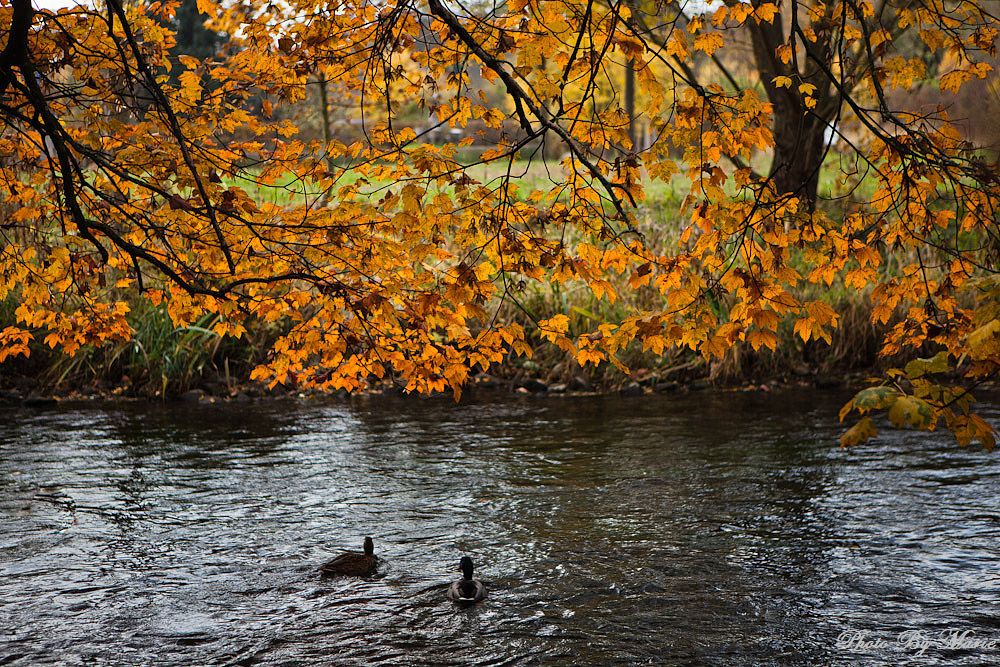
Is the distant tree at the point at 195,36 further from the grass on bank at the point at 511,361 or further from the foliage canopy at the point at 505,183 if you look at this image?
the foliage canopy at the point at 505,183

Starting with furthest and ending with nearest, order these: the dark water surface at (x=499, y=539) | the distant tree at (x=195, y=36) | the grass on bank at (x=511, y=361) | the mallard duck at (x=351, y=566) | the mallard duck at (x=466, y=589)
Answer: the distant tree at (x=195, y=36), the grass on bank at (x=511, y=361), the mallard duck at (x=351, y=566), the mallard duck at (x=466, y=589), the dark water surface at (x=499, y=539)

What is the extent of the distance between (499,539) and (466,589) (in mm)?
1104

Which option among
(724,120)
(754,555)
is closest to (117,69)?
(724,120)

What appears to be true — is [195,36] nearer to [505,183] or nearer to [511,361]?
[511,361]

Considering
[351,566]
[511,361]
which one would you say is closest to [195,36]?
[511,361]

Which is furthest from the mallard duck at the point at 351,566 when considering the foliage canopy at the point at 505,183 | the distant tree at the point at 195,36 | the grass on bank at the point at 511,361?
the distant tree at the point at 195,36

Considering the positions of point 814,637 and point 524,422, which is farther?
point 524,422

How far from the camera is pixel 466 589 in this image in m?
5.27

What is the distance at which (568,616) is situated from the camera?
16.8 feet

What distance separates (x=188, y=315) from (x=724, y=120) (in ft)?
11.2

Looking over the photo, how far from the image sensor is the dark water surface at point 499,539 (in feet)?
15.9

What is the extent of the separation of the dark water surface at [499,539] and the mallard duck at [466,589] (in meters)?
0.06

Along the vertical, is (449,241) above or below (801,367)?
above

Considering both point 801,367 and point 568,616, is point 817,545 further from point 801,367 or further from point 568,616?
point 801,367
